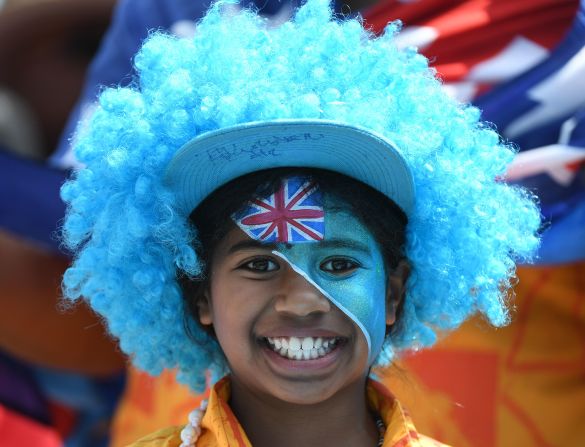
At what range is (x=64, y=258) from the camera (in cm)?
389

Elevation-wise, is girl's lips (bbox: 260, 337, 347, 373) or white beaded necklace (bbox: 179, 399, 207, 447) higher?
girl's lips (bbox: 260, 337, 347, 373)

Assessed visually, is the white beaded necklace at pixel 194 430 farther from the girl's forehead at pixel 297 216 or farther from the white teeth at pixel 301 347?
the girl's forehead at pixel 297 216

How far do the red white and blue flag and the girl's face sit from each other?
22 mm

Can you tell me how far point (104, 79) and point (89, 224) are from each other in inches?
64.1

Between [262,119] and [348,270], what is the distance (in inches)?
13.6

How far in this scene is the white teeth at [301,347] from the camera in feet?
7.00

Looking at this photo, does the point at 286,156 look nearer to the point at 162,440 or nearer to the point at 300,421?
the point at 300,421

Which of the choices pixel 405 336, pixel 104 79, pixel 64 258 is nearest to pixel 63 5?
pixel 104 79

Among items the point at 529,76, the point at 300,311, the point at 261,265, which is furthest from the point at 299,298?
the point at 529,76

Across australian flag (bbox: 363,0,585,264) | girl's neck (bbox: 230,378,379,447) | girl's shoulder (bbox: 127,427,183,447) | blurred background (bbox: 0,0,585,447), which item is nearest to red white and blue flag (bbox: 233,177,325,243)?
girl's neck (bbox: 230,378,379,447)

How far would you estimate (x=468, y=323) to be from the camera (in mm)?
3176

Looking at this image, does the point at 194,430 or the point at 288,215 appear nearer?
the point at 288,215

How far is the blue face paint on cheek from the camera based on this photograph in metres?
2.13

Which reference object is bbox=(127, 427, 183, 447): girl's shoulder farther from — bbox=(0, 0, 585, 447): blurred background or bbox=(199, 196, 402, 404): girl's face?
bbox=(0, 0, 585, 447): blurred background
